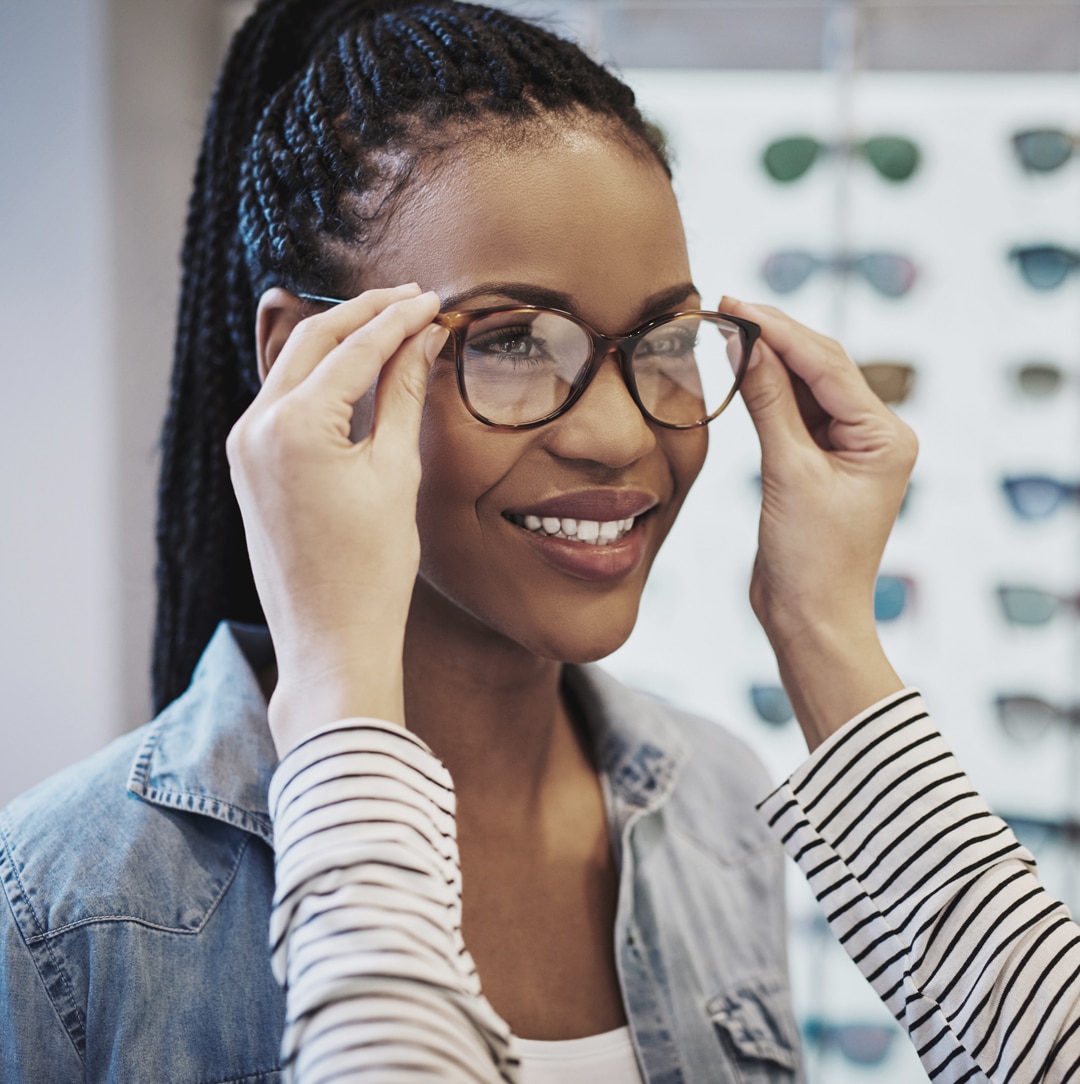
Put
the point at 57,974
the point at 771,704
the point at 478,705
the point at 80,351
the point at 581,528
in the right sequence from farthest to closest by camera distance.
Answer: the point at 771,704 < the point at 80,351 < the point at 478,705 < the point at 581,528 < the point at 57,974

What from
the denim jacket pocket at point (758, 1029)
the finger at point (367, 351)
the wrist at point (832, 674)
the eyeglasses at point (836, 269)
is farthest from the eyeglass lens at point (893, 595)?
the finger at point (367, 351)

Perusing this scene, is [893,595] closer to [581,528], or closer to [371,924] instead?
[581,528]

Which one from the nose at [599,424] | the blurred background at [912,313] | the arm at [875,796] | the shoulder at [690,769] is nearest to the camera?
the arm at [875,796]

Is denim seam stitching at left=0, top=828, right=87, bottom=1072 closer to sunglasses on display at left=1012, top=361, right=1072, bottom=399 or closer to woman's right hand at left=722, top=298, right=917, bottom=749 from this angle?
woman's right hand at left=722, top=298, right=917, bottom=749

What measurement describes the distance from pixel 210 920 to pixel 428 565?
0.36 meters

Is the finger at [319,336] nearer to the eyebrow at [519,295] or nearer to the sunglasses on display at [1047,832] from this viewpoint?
→ the eyebrow at [519,295]

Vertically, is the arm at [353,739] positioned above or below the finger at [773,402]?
below

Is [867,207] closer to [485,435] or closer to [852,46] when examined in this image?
[852,46]

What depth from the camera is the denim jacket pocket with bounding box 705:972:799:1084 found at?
1.08 m

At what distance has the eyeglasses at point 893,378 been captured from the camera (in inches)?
105

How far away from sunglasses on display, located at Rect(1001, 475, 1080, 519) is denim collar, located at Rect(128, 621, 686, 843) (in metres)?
1.79

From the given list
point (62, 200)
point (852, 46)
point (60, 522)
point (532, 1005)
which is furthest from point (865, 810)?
point (852, 46)

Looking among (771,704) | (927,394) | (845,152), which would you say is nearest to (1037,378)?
(927,394)

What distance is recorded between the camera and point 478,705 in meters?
1.08
